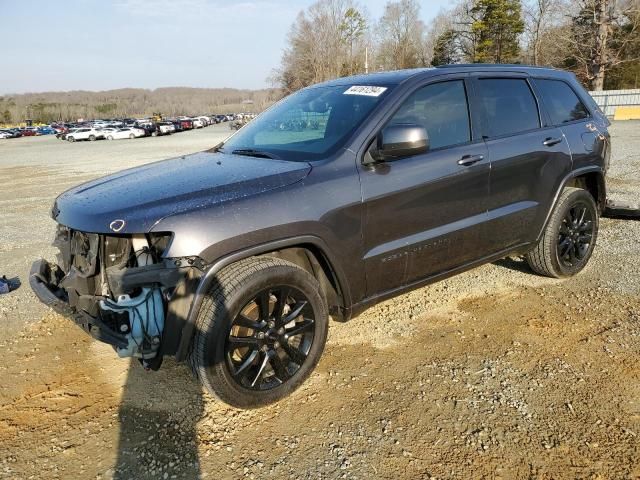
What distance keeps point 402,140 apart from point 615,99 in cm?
3372

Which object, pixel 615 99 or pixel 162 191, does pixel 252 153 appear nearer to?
pixel 162 191

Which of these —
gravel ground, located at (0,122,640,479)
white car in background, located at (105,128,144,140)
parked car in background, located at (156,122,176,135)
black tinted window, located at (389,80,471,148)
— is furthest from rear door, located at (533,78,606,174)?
parked car in background, located at (156,122,176,135)

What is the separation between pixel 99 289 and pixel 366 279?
5.22ft

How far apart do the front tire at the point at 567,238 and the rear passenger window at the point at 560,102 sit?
66 centimetres

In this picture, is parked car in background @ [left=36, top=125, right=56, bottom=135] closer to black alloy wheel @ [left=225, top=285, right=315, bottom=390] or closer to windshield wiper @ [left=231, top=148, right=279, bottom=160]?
windshield wiper @ [left=231, top=148, right=279, bottom=160]

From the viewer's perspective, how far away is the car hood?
2500mm

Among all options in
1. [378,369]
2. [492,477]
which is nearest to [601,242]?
[378,369]

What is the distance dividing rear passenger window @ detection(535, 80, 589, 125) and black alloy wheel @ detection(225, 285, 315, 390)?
9.52 feet

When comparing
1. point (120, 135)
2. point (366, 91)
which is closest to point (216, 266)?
point (366, 91)

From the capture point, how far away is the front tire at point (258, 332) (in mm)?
2572

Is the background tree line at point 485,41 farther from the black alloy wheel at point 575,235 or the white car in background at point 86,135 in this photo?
the black alloy wheel at point 575,235

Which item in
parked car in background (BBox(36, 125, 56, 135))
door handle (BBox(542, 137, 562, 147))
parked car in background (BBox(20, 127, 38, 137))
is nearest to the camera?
door handle (BBox(542, 137, 562, 147))

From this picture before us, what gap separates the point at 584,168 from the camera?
438 cm

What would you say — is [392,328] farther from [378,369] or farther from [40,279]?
[40,279]
